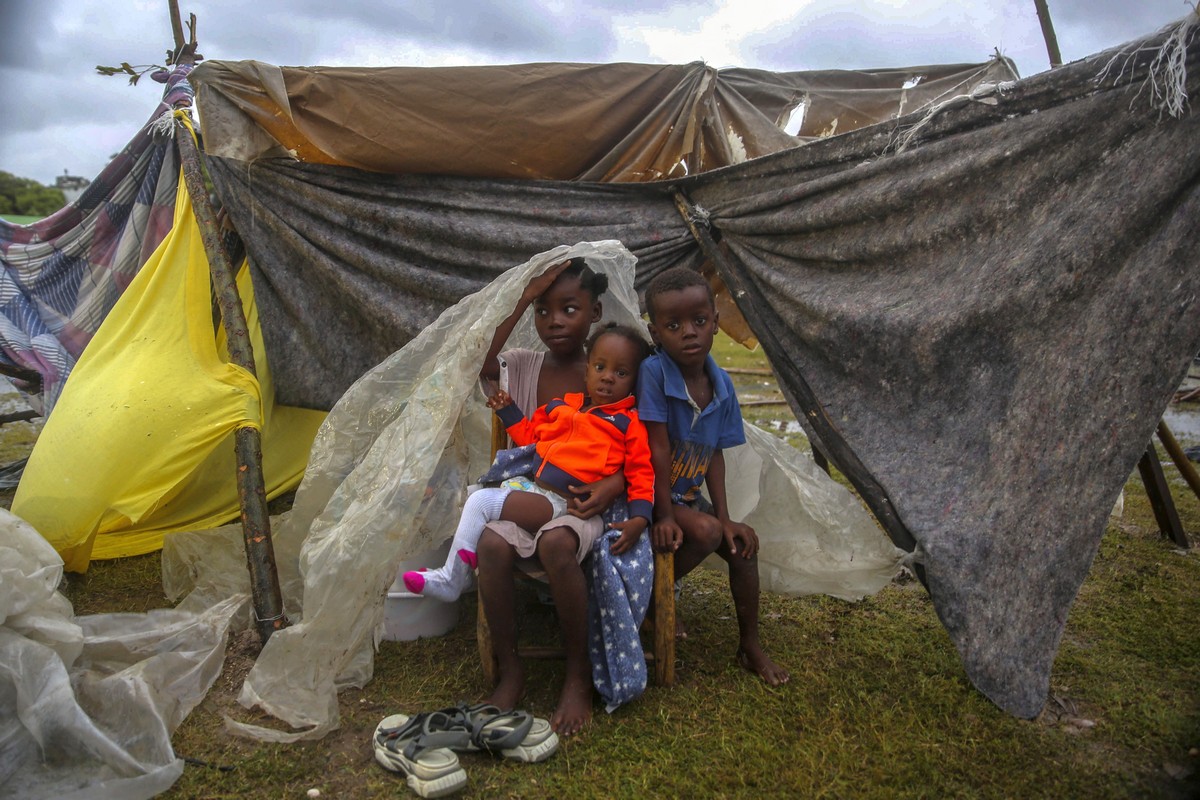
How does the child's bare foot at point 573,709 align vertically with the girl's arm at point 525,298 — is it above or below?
below

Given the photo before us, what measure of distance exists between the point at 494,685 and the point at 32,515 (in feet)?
6.49

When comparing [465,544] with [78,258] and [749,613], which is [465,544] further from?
[78,258]

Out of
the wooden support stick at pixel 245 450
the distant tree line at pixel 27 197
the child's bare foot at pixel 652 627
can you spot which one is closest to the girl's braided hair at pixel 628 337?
the child's bare foot at pixel 652 627

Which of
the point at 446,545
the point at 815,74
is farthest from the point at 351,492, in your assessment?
the point at 815,74

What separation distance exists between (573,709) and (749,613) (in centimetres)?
70

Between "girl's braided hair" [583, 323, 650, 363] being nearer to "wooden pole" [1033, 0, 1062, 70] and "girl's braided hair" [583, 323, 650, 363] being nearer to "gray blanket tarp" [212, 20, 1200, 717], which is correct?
"gray blanket tarp" [212, 20, 1200, 717]

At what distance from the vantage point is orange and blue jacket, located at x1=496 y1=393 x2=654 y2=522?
8.52 ft

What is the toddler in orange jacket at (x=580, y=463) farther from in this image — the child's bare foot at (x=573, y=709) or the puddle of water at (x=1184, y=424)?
the puddle of water at (x=1184, y=424)

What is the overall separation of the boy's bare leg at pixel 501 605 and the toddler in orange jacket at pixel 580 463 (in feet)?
0.30

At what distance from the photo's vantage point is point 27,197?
99.1 ft

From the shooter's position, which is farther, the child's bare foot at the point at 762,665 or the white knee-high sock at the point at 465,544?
the child's bare foot at the point at 762,665

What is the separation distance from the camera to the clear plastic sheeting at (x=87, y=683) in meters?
2.08

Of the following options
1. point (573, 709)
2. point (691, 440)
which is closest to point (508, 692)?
point (573, 709)

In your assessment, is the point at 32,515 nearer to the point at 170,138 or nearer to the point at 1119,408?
the point at 170,138
